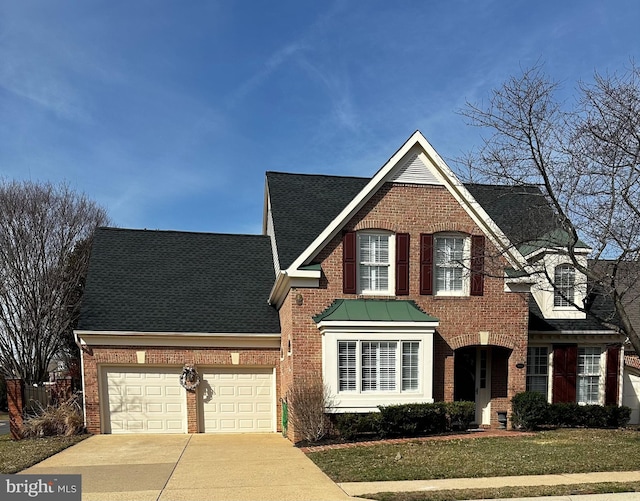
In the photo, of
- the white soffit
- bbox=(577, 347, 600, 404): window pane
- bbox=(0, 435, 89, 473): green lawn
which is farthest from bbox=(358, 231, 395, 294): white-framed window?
bbox=(0, 435, 89, 473): green lawn

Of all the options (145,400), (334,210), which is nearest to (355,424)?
(145,400)

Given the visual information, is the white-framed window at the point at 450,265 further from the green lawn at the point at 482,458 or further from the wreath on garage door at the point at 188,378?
the wreath on garage door at the point at 188,378

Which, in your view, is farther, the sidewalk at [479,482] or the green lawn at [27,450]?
the green lawn at [27,450]

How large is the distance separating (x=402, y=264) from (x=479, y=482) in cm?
690

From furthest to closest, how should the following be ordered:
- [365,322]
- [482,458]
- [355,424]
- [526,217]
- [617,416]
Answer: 1. [617,416]
2. [526,217]
3. [365,322]
4. [355,424]
5. [482,458]

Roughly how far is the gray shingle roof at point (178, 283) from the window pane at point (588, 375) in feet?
32.4

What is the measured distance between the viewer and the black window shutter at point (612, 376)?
1609cm

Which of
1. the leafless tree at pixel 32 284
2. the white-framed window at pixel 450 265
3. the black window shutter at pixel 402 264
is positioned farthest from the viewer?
the leafless tree at pixel 32 284

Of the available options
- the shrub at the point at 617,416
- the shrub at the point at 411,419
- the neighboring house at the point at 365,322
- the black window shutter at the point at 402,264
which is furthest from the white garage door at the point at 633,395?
the black window shutter at the point at 402,264

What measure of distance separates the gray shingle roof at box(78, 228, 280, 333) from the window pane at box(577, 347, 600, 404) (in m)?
9.89

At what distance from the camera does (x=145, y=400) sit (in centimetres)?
1508

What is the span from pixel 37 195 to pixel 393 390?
2006 cm

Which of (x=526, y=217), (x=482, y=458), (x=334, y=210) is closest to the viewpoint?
(x=482, y=458)
